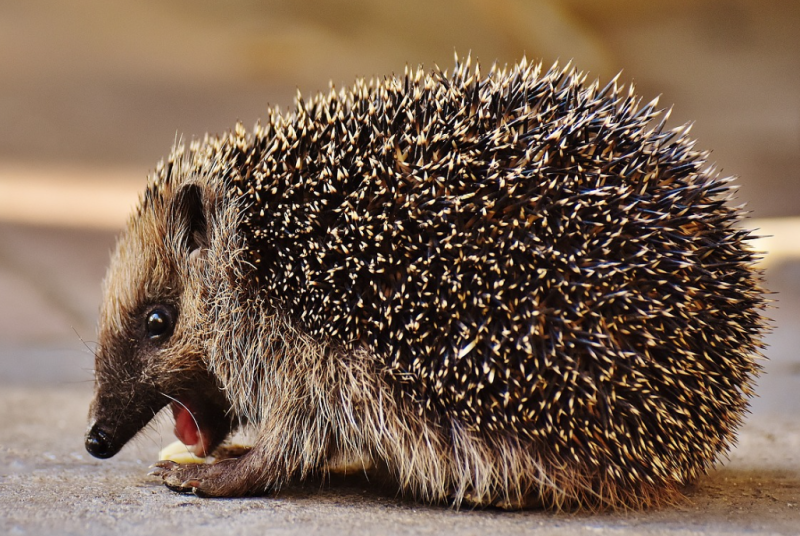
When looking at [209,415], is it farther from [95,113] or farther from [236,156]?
[95,113]

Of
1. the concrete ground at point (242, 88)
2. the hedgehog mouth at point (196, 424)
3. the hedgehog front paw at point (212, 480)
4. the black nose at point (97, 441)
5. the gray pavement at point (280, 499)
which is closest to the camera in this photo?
the gray pavement at point (280, 499)

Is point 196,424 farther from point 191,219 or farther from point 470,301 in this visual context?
point 470,301

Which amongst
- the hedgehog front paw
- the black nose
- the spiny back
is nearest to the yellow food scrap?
the black nose

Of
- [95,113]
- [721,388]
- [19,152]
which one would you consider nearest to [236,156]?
[721,388]

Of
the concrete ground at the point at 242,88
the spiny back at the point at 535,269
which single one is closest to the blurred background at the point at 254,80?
the concrete ground at the point at 242,88

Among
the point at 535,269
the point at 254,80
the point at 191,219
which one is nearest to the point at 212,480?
the point at 191,219

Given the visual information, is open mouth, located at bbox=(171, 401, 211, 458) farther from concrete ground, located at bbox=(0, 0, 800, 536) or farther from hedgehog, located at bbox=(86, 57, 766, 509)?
concrete ground, located at bbox=(0, 0, 800, 536)

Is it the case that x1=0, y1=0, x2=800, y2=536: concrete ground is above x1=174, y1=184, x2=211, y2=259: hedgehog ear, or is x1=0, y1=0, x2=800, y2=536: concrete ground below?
above

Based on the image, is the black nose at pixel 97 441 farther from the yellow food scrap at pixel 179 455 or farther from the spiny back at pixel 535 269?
the spiny back at pixel 535 269
